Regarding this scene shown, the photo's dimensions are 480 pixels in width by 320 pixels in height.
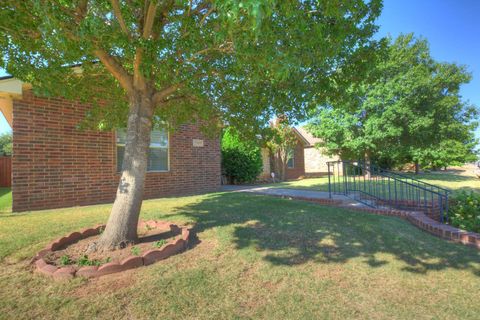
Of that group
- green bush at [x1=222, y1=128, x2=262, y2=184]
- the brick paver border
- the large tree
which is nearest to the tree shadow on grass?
the brick paver border

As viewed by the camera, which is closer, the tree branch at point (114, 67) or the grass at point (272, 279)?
the grass at point (272, 279)

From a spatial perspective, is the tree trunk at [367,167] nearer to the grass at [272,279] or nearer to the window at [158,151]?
the grass at [272,279]

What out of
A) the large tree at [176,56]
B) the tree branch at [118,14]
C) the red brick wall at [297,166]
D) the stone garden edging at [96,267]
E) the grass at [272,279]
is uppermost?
the tree branch at [118,14]

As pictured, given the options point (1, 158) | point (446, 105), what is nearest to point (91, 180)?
point (1, 158)

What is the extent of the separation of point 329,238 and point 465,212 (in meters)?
4.33

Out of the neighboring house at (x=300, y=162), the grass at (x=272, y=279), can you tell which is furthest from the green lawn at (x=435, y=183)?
the grass at (x=272, y=279)

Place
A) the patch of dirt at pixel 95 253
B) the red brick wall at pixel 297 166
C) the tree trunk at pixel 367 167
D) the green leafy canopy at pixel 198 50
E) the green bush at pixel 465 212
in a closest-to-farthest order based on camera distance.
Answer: the green leafy canopy at pixel 198 50, the patch of dirt at pixel 95 253, the green bush at pixel 465 212, the tree trunk at pixel 367 167, the red brick wall at pixel 297 166

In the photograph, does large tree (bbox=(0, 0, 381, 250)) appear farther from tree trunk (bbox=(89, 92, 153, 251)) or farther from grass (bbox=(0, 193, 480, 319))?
grass (bbox=(0, 193, 480, 319))

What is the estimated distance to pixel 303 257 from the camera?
3697mm

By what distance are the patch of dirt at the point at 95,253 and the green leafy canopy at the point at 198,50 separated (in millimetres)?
2146

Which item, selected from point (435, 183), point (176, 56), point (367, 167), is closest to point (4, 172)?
point (176, 56)

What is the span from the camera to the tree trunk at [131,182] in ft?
12.5

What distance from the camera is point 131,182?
3.87 meters

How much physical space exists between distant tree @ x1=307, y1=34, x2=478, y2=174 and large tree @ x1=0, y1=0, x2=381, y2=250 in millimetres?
11652
